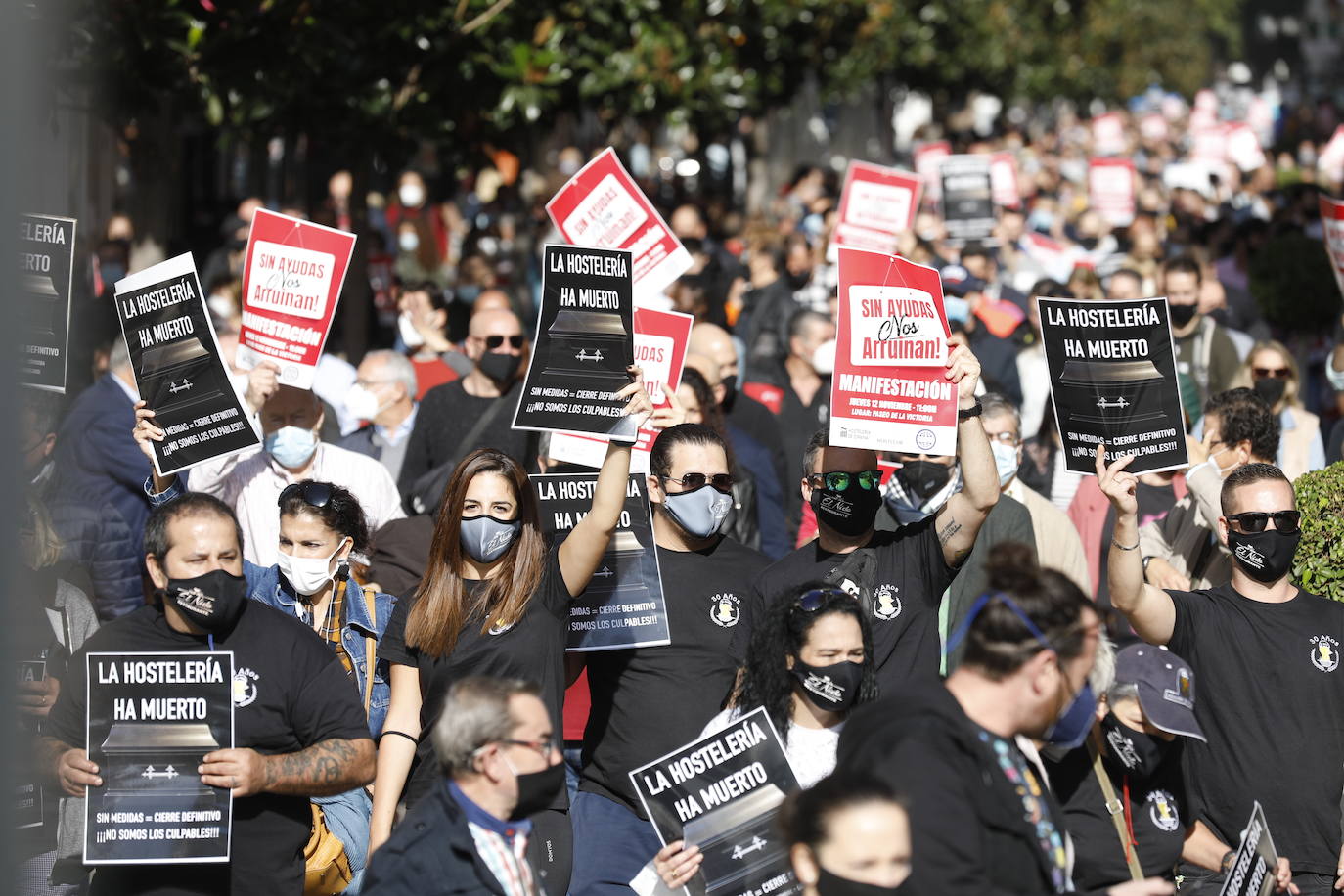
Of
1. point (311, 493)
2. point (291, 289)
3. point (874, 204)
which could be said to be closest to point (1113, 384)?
point (311, 493)

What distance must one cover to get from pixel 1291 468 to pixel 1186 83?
6095 centimetres

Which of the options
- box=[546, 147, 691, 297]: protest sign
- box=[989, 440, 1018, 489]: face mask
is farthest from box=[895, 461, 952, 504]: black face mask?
box=[546, 147, 691, 297]: protest sign

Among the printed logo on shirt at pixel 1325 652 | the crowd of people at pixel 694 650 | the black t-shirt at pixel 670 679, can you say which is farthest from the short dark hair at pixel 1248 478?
the black t-shirt at pixel 670 679

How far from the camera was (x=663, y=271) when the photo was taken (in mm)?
8266

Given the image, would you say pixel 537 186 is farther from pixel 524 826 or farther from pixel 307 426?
pixel 524 826

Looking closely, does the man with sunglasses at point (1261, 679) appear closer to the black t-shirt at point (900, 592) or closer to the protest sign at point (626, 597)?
the black t-shirt at point (900, 592)

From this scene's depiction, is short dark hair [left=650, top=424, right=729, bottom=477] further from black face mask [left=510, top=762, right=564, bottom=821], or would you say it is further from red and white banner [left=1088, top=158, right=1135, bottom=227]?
red and white banner [left=1088, top=158, right=1135, bottom=227]

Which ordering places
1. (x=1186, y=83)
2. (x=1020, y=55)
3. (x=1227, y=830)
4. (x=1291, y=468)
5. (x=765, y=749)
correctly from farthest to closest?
1. (x=1186, y=83)
2. (x=1020, y=55)
3. (x=1291, y=468)
4. (x=1227, y=830)
5. (x=765, y=749)

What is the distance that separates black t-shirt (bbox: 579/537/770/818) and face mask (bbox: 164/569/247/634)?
1508 millimetres

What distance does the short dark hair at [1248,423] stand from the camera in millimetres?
7230

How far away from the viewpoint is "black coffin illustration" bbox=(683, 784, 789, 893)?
494 centimetres

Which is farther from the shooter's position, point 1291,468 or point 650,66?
point 650,66

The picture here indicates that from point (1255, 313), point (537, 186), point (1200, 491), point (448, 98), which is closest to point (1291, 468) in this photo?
point (1200, 491)

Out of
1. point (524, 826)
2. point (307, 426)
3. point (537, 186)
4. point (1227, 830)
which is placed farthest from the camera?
point (537, 186)
